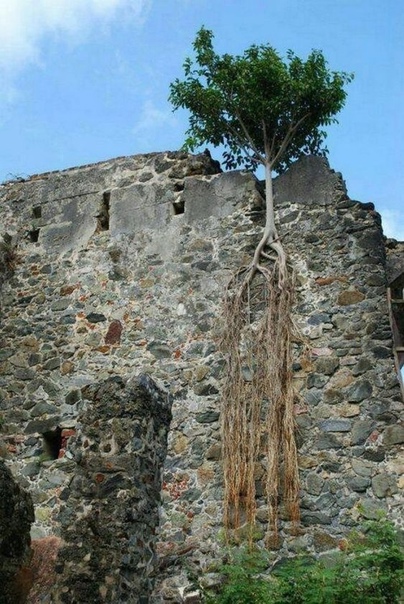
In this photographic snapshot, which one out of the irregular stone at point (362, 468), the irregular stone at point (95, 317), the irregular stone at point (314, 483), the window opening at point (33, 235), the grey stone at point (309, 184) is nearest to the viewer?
the irregular stone at point (362, 468)

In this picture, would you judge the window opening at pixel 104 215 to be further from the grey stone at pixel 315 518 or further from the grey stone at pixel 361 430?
the grey stone at pixel 315 518

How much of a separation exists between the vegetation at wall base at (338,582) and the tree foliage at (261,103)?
5.14m

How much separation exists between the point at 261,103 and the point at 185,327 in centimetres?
300

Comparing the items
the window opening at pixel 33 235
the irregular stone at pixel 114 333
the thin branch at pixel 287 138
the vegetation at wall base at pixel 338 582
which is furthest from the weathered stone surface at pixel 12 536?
the window opening at pixel 33 235

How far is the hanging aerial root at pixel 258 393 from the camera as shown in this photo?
8062 mm

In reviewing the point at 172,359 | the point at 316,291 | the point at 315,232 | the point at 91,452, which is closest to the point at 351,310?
the point at 316,291

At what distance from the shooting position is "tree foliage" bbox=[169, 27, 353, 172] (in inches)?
395

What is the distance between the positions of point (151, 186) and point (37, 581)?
6012mm

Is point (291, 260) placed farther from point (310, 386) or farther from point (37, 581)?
point (37, 581)

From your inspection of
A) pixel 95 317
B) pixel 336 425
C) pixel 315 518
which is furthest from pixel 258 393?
pixel 95 317

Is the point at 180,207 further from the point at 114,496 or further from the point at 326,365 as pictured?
the point at 114,496

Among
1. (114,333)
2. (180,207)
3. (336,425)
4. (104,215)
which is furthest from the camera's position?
(104,215)

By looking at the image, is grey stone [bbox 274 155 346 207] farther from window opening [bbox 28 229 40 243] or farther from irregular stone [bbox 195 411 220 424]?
window opening [bbox 28 229 40 243]

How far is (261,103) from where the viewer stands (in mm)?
10023
